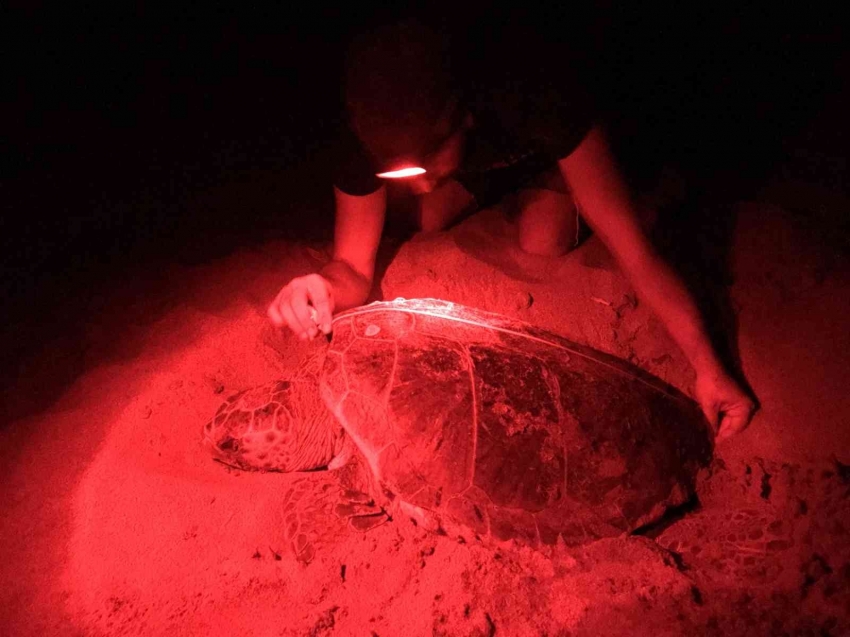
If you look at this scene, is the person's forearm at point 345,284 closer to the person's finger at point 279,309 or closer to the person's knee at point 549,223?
the person's finger at point 279,309

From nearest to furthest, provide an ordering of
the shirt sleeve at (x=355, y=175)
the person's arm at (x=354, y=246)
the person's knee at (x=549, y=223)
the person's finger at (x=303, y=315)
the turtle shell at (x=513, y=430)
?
the turtle shell at (x=513, y=430) → the person's finger at (x=303, y=315) → the shirt sleeve at (x=355, y=175) → the person's arm at (x=354, y=246) → the person's knee at (x=549, y=223)

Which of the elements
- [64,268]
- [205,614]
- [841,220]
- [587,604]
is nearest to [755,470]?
[587,604]

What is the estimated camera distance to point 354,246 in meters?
2.03

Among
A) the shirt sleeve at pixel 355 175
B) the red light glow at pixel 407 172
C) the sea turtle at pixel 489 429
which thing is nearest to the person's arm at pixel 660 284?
the sea turtle at pixel 489 429

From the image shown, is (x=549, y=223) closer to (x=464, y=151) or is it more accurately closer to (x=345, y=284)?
(x=464, y=151)

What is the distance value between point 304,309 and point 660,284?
47.2 inches

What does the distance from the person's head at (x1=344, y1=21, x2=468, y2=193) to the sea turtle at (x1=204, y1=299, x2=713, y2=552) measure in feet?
1.93

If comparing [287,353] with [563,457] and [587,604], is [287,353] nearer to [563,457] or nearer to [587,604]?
[563,457]

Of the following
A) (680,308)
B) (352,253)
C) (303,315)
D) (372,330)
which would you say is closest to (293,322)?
(303,315)

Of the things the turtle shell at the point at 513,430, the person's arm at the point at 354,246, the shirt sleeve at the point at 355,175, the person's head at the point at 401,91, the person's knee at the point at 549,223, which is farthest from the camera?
the person's knee at the point at 549,223

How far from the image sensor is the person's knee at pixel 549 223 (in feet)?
7.34

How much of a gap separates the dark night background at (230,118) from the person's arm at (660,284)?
1.82 ft

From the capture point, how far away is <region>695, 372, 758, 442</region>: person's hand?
1.56 m

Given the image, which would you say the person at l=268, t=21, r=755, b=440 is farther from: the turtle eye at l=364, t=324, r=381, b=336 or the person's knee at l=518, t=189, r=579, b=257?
the person's knee at l=518, t=189, r=579, b=257
